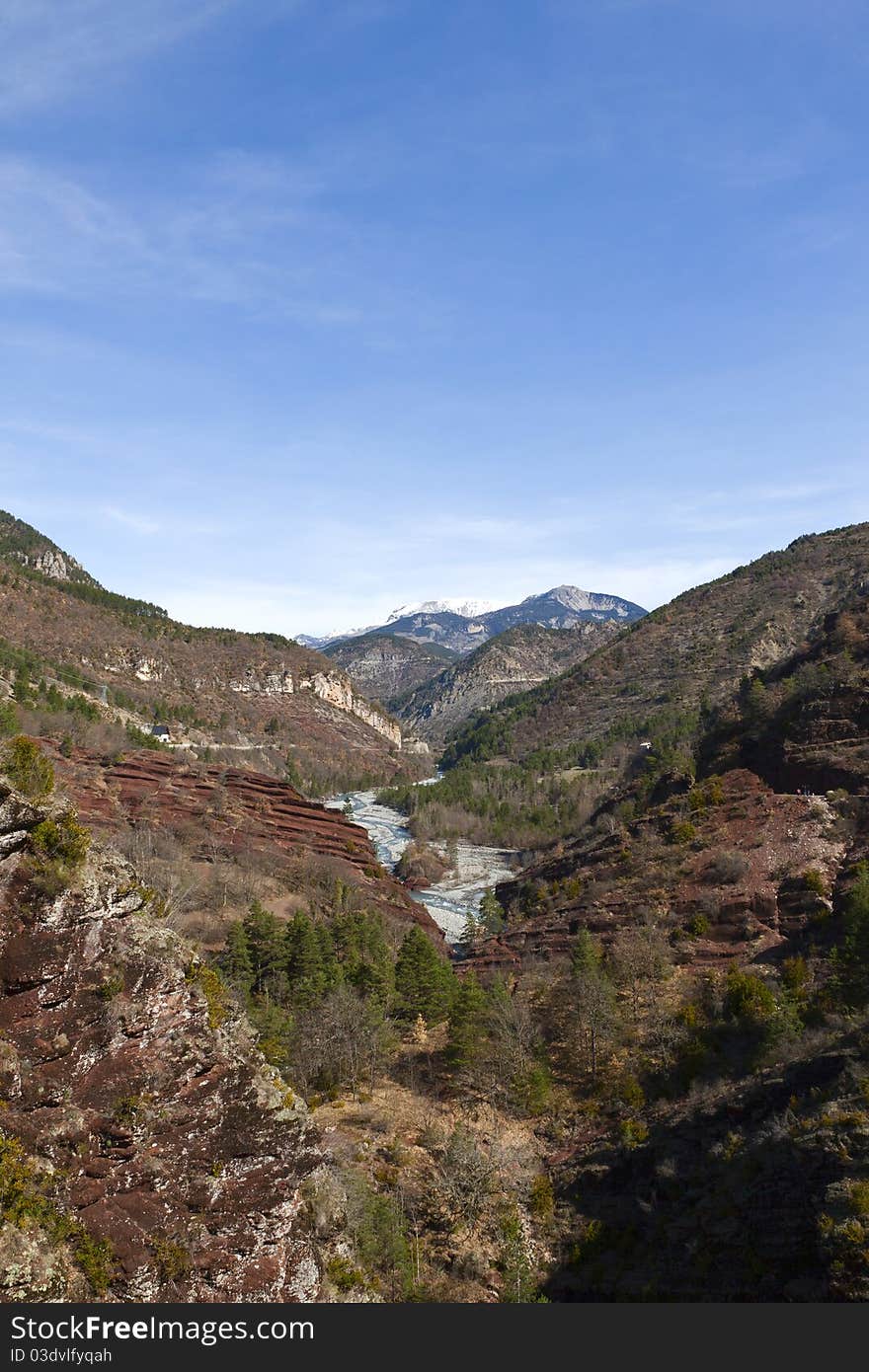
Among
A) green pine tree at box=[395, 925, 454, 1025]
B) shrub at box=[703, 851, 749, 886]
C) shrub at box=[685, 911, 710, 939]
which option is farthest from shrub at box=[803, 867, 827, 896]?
green pine tree at box=[395, 925, 454, 1025]

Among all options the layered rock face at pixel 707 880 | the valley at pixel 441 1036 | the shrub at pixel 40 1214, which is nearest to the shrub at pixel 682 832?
the layered rock face at pixel 707 880

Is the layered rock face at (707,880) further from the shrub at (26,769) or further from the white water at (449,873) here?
the shrub at (26,769)

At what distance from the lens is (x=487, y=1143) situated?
33.2 metres

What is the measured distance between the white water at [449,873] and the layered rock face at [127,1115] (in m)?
71.8

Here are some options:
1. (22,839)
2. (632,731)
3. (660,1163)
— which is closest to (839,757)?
(660,1163)

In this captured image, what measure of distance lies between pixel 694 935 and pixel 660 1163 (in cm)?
2211

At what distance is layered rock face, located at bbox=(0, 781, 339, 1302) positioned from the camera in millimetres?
10469

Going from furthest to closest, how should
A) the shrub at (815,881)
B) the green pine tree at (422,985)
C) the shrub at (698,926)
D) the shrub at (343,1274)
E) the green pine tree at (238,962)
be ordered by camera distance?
1. the shrub at (698,926)
2. the shrub at (815,881)
3. the green pine tree at (422,985)
4. the green pine tree at (238,962)
5. the shrub at (343,1274)

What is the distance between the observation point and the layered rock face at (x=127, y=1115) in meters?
10.5

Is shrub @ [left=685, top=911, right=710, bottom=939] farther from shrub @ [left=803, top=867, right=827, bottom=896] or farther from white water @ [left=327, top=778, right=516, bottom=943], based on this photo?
white water @ [left=327, top=778, right=516, bottom=943]

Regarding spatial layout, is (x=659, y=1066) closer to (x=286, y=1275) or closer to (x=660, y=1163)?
(x=660, y=1163)

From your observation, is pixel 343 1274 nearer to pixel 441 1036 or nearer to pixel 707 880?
pixel 441 1036

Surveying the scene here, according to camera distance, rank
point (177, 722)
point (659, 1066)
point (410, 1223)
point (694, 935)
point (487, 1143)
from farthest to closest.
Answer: point (177, 722) → point (694, 935) → point (659, 1066) → point (487, 1143) → point (410, 1223)

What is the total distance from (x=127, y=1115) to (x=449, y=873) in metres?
106
